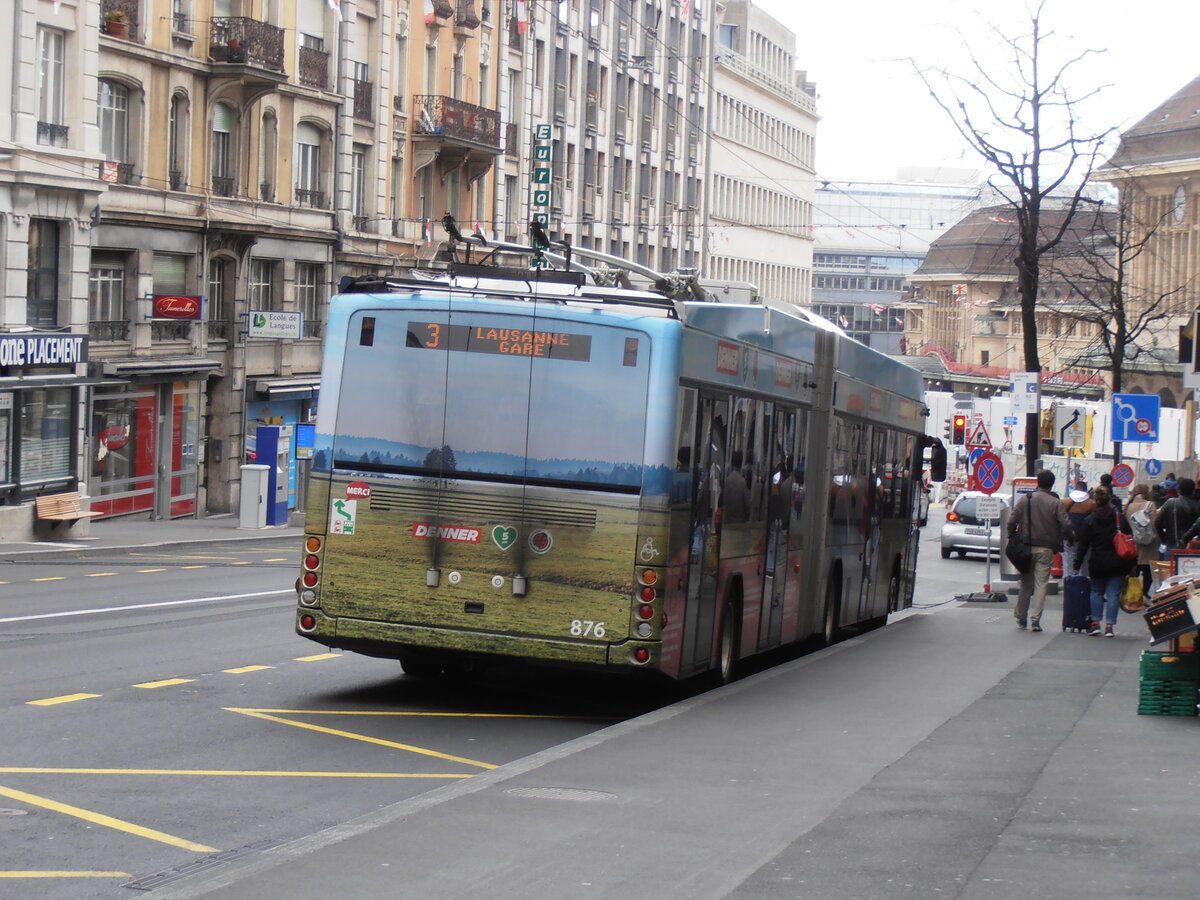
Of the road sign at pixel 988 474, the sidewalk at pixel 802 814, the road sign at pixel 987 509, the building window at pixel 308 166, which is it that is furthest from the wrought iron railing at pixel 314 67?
the sidewalk at pixel 802 814

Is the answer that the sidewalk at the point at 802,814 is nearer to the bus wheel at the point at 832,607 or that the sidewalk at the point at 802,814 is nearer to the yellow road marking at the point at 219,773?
the yellow road marking at the point at 219,773

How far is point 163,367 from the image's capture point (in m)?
39.6

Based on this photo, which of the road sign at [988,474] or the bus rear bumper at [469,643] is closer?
the bus rear bumper at [469,643]

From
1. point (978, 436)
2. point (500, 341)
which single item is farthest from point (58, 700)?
point (978, 436)

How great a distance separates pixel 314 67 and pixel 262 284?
5.69 meters

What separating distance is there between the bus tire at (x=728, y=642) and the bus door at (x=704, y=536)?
364mm

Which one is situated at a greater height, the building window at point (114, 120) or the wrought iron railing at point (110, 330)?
the building window at point (114, 120)

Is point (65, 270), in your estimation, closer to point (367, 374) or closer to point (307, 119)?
point (307, 119)

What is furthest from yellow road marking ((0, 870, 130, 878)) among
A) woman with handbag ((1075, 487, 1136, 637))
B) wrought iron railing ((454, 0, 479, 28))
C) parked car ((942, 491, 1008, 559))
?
wrought iron railing ((454, 0, 479, 28))

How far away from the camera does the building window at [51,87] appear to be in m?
34.3

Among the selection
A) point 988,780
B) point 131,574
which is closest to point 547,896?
point 988,780

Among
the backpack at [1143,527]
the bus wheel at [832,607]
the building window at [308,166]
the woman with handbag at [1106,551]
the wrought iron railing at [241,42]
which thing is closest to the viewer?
the bus wheel at [832,607]

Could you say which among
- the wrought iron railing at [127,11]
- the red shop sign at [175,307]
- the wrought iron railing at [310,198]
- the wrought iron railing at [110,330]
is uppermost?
Answer: the wrought iron railing at [127,11]

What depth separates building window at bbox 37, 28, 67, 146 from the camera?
1350 inches
